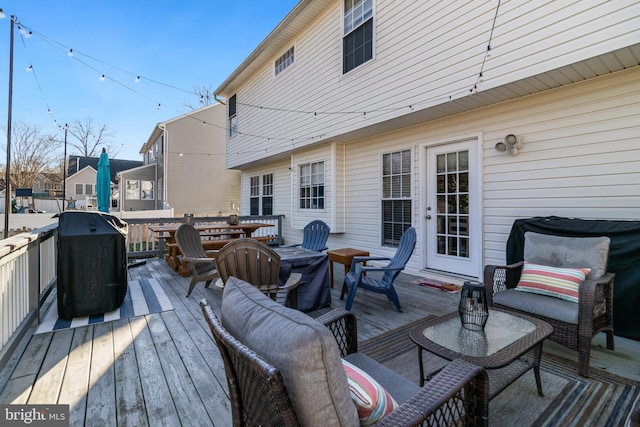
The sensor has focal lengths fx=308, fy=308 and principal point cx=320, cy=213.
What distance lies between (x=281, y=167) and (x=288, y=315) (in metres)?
8.23

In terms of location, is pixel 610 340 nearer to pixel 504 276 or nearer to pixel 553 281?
pixel 553 281

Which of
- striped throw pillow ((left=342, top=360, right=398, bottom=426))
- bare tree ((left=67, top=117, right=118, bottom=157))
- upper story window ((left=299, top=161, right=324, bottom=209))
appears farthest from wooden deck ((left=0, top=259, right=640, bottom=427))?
bare tree ((left=67, top=117, right=118, bottom=157))

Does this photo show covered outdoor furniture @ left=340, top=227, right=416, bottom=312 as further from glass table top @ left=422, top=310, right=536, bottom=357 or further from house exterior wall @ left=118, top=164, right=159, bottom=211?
house exterior wall @ left=118, top=164, right=159, bottom=211

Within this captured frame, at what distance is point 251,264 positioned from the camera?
2938mm

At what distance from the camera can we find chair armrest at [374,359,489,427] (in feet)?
3.27

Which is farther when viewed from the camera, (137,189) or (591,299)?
(137,189)

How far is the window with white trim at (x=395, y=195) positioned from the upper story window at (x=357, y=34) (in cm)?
177

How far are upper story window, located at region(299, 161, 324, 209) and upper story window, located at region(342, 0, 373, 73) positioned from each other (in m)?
2.24

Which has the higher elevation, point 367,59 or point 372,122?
point 367,59

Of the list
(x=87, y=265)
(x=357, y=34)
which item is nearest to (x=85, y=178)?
(x=87, y=265)

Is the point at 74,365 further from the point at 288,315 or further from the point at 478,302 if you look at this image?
the point at 478,302

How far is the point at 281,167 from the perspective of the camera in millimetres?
8992

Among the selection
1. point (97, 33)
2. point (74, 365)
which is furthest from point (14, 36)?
point (74, 365)

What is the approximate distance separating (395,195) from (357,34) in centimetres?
295
